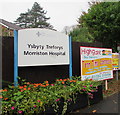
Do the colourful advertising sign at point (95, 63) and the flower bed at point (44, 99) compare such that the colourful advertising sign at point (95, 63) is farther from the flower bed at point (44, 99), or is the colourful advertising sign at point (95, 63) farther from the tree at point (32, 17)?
the tree at point (32, 17)

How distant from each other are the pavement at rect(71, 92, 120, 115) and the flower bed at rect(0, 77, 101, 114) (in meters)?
→ 0.17

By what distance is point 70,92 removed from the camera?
3.37 metres

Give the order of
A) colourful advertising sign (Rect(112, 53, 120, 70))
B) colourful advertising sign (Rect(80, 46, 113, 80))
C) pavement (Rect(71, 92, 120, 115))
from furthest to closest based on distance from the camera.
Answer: colourful advertising sign (Rect(112, 53, 120, 70)) → colourful advertising sign (Rect(80, 46, 113, 80)) → pavement (Rect(71, 92, 120, 115))

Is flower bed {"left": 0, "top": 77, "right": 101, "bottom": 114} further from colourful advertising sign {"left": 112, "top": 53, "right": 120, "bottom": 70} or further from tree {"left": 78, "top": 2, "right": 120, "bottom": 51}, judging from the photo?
tree {"left": 78, "top": 2, "right": 120, "bottom": 51}

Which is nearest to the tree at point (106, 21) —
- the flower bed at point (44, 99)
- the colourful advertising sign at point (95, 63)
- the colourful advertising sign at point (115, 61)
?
the colourful advertising sign at point (115, 61)

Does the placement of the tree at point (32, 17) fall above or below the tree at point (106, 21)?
above

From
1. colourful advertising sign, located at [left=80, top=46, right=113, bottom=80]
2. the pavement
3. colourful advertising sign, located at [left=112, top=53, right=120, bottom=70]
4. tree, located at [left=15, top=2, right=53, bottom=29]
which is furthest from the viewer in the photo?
tree, located at [left=15, top=2, right=53, bottom=29]

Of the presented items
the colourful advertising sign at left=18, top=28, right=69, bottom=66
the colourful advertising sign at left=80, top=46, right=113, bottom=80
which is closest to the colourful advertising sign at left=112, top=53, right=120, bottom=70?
the colourful advertising sign at left=80, top=46, right=113, bottom=80

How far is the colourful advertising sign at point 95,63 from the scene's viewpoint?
182 inches

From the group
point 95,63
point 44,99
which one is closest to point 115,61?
point 95,63

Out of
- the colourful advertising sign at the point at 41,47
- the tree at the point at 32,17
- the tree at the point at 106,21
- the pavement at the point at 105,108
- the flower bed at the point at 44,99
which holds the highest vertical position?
the tree at the point at 32,17

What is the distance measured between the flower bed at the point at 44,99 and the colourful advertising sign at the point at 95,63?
3.04 feet

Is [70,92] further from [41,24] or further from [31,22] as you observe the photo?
[31,22]

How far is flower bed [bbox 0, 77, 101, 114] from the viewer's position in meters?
2.68
